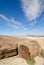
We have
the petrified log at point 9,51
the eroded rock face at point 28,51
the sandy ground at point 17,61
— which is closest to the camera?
the sandy ground at point 17,61

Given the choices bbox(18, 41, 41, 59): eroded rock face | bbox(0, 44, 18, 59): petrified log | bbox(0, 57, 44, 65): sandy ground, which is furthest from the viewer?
bbox(18, 41, 41, 59): eroded rock face

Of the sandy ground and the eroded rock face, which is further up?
the eroded rock face

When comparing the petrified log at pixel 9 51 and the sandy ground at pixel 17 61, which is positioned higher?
the petrified log at pixel 9 51

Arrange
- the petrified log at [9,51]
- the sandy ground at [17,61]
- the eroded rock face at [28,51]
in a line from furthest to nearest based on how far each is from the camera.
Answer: the eroded rock face at [28,51]
the petrified log at [9,51]
the sandy ground at [17,61]

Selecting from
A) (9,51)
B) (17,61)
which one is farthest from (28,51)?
(9,51)

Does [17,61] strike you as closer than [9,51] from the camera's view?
Yes

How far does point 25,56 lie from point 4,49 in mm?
1064

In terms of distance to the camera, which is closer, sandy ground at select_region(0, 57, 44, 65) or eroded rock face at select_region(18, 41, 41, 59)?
sandy ground at select_region(0, 57, 44, 65)

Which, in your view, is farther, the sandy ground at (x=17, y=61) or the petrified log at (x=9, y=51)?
the petrified log at (x=9, y=51)

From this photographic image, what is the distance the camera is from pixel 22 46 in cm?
536

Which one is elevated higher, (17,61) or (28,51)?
(28,51)

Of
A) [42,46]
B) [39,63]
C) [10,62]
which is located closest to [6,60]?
[10,62]

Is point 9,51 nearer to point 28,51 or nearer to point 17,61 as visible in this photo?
point 17,61

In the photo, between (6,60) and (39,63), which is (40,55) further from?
(6,60)
